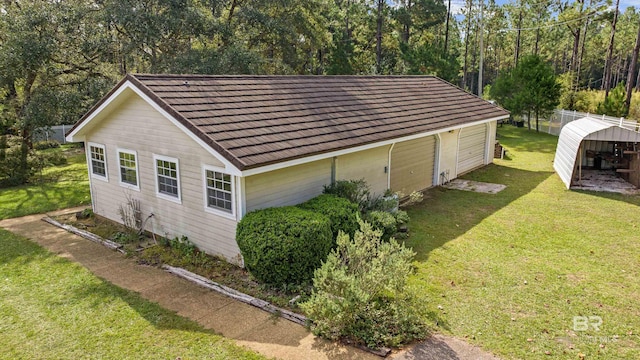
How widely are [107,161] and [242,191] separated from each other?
5345mm

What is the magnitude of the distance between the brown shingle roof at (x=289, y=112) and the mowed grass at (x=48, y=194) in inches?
291

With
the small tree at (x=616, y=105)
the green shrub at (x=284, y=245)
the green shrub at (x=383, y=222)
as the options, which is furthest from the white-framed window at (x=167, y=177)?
the small tree at (x=616, y=105)

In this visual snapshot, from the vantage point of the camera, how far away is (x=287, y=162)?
8.77 m

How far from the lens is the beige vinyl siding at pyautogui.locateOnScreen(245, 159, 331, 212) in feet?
28.4

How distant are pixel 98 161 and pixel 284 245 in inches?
288

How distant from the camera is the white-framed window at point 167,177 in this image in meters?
9.65

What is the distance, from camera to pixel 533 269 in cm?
866

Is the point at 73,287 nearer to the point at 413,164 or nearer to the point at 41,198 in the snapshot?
the point at 41,198

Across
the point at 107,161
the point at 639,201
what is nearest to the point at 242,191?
the point at 107,161

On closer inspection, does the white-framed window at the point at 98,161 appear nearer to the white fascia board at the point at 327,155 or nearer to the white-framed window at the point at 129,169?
the white-framed window at the point at 129,169

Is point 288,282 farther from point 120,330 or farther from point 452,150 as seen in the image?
point 452,150

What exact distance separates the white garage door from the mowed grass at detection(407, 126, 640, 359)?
102 inches

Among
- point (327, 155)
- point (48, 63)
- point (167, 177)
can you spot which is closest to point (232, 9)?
point (48, 63)

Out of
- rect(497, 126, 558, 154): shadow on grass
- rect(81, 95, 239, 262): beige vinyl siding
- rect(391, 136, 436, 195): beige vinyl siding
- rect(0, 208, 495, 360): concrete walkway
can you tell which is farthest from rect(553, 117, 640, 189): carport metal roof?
rect(81, 95, 239, 262): beige vinyl siding
